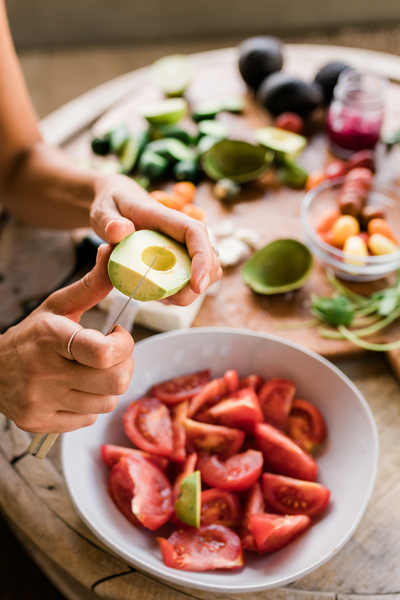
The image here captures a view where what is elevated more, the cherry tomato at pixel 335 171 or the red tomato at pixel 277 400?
the cherry tomato at pixel 335 171

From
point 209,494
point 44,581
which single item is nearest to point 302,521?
point 209,494

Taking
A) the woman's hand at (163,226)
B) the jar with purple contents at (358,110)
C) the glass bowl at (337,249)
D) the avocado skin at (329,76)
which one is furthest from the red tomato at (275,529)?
the avocado skin at (329,76)

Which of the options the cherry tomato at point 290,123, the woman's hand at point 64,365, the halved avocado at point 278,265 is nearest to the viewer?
the woman's hand at point 64,365

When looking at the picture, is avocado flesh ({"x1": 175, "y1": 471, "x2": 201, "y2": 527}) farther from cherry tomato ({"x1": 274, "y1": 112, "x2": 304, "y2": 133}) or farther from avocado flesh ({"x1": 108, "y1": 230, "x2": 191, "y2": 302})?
cherry tomato ({"x1": 274, "y1": 112, "x2": 304, "y2": 133})

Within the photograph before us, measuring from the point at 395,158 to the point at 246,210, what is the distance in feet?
1.89

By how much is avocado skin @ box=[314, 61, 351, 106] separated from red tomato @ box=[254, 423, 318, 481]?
1448mm

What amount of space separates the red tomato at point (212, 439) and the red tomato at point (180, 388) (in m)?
0.08

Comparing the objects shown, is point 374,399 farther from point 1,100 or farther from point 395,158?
point 1,100

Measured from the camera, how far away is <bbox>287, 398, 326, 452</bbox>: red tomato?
0.94 m

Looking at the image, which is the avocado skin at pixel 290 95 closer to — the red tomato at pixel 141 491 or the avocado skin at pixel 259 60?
the avocado skin at pixel 259 60

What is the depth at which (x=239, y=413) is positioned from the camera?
2.96 ft

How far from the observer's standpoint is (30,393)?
2.34 ft

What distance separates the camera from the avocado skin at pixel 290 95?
1.74m

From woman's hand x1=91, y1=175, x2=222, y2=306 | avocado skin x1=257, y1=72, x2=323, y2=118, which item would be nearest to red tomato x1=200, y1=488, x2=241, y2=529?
woman's hand x1=91, y1=175, x2=222, y2=306
